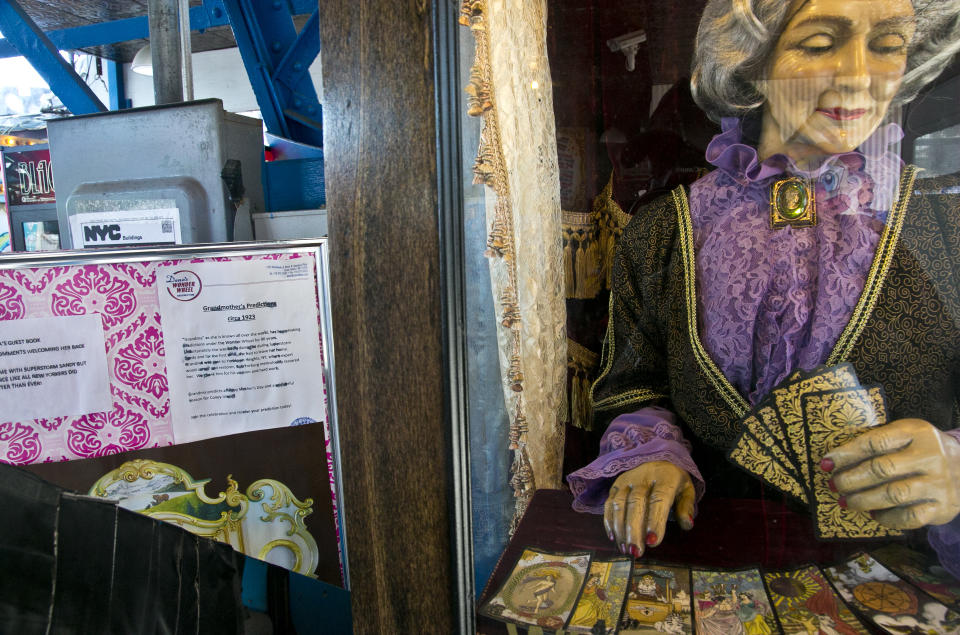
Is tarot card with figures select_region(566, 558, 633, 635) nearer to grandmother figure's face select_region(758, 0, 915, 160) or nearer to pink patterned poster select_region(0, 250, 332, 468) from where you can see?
grandmother figure's face select_region(758, 0, 915, 160)

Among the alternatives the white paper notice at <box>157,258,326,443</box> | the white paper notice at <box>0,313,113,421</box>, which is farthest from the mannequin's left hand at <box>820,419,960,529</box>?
the white paper notice at <box>0,313,113,421</box>

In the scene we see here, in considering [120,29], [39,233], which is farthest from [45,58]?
[120,29]

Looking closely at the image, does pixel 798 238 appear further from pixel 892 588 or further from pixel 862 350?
pixel 892 588

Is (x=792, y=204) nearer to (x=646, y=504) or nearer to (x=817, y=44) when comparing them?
(x=817, y=44)

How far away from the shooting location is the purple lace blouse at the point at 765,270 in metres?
0.52

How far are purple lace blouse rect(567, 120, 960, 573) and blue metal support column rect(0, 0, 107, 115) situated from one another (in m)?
1.72

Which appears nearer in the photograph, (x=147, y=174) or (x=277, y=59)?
(x=147, y=174)

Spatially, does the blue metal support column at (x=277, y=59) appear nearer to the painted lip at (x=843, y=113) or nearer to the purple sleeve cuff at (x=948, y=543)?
the painted lip at (x=843, y=113)

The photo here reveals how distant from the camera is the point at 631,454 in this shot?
0.66 m

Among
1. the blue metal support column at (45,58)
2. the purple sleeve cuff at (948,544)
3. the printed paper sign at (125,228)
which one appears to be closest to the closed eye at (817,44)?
the purple sleeve cuff at (948,544)

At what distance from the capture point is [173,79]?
133 centimetres

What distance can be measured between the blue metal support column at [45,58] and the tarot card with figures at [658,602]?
1813mm

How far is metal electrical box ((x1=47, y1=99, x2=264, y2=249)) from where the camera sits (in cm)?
119

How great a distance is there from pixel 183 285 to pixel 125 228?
15.7 inches
